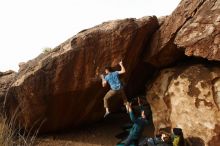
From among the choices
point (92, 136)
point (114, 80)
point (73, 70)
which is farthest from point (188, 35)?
point (92, 136)

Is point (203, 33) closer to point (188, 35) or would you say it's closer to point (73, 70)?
point (188, 35)

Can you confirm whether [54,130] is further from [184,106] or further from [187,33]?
[187,33]

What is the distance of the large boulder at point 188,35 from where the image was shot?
10.8 meters

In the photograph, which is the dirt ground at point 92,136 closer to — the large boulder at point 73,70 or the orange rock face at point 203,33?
the large boulder at point 73,70

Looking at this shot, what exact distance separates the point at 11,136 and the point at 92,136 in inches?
127

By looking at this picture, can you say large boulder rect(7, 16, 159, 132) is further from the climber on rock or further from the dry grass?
the climber on rock

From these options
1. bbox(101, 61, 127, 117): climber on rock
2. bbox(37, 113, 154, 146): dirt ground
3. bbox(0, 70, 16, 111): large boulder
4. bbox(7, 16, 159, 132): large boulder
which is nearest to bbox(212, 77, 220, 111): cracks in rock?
bbox(101, 61, 127, 117): climber on rock

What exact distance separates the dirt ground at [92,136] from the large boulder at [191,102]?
1288mm

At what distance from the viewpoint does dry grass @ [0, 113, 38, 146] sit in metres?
10.1

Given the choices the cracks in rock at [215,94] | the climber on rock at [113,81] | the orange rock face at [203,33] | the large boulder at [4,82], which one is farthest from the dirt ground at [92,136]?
the orange rock face at [203,33]

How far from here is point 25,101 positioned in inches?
486

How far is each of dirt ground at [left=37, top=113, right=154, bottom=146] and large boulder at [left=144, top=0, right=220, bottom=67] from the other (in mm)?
2609

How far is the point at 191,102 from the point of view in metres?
11.5

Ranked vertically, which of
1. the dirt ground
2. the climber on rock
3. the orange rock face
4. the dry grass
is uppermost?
the orange rock face
